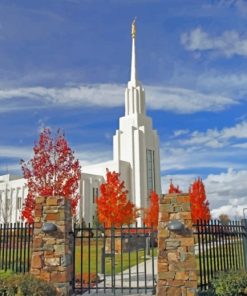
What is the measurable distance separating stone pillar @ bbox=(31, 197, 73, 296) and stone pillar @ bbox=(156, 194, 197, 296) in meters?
2.51

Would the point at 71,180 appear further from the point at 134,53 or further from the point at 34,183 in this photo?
the point at 134,53

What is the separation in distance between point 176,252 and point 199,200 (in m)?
28.5

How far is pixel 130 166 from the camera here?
65062 mm

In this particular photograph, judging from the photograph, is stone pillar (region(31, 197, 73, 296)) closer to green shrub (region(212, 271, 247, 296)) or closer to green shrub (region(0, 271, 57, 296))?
green shrub (region(0, 271, 57, 296))

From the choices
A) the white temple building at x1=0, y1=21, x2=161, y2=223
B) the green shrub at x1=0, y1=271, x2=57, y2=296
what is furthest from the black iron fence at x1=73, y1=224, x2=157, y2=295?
the white temple building at x1=0, y1=21, x2=161, y2=223

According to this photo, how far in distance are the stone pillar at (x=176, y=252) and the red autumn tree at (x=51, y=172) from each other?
346 inches

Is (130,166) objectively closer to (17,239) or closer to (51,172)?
(51,172)

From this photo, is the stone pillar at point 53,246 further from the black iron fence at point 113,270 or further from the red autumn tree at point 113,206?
the red autumn tree at point 113,206

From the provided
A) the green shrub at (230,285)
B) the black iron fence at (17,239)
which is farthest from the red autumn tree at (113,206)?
the green shrub at (230,285)

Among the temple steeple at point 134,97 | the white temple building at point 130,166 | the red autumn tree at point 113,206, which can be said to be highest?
the temple steeple at point 134,97

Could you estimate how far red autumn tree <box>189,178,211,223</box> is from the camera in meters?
36.0

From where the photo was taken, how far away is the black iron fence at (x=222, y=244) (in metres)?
10.7

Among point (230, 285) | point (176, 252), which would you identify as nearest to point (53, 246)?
point (176, 252)

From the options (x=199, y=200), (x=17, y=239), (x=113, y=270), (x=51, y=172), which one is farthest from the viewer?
(x=199, y=200)
